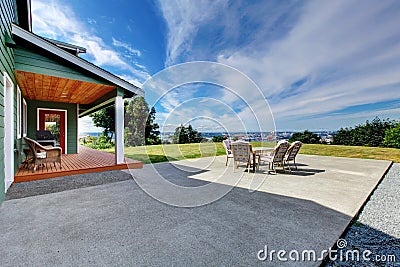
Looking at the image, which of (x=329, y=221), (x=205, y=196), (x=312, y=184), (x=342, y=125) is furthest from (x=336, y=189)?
(x=342, y=125)

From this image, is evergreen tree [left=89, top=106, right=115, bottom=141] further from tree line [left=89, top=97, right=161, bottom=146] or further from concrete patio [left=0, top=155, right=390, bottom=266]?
concrete patio [left=0, top=155, right=390, bottom=266]

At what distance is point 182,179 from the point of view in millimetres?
5184

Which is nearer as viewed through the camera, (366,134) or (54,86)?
(54,86)

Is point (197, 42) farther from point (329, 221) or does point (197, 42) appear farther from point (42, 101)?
point (329, 221)

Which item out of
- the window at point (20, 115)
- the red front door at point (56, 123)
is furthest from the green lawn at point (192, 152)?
the window at point (20, 115)

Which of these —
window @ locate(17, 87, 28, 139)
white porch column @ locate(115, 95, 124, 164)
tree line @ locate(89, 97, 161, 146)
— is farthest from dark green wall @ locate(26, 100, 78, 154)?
white porch column @ locate(115, 95, 124, 164)

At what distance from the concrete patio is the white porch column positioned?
1.48 meters

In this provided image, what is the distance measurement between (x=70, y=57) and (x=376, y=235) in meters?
6.76

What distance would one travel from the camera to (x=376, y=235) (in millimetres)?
2410

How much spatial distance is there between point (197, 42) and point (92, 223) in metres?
9.72

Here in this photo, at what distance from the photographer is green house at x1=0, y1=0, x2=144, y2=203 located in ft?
12.5

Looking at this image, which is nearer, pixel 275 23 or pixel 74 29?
pixel 275 23

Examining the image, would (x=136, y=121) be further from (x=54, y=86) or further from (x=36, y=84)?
(x=36, y=84)

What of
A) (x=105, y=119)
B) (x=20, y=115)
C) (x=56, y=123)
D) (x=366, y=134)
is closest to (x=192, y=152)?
(x=20, y=115)
